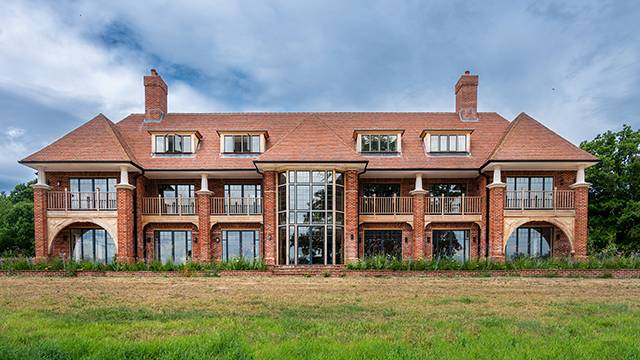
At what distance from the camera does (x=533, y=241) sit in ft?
68.7

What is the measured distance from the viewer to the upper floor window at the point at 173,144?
2105cm

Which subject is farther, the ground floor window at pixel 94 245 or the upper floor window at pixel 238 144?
the upper floor window at pixel 238 144

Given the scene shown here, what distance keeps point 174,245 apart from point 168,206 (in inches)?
91.2

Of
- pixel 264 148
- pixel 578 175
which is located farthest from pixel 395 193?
pixel 578 175

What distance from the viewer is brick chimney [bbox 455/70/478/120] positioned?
23.5 meters

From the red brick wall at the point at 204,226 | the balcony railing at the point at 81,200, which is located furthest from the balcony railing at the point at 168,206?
the balcony railing at the point at 81,200

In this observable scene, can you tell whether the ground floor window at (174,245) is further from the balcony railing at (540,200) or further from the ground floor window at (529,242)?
the ground floor window at (529,242)

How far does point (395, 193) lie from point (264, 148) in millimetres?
7554

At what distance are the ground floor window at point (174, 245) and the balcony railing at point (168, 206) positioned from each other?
4.57ft

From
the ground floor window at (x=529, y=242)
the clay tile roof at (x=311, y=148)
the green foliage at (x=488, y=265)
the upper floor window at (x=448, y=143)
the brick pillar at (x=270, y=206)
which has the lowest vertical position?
the green foliage at (x=488, y=265)

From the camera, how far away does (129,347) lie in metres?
5.49

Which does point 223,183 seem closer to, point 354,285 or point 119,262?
point 119,262

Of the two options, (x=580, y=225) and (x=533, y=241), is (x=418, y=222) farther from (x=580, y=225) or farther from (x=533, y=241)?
(x=580, y=225)

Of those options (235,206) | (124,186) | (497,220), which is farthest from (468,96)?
(124,186)
